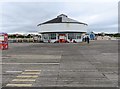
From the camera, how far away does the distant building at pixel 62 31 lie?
80.9m

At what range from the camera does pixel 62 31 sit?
8081 centimetres

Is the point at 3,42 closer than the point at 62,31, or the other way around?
the point at 3,42

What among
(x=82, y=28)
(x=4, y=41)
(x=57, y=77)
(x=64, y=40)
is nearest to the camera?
(x=57, y=77)

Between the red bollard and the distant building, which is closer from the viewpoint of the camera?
the red bollard

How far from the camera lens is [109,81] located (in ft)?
36.4

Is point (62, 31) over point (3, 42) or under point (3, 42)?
over

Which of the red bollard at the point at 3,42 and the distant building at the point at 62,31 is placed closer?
the red bollard at the point at 3,42

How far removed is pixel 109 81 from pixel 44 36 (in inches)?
2889

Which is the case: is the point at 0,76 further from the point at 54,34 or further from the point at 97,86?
the point at 54,34

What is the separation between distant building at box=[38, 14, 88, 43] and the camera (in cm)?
8088

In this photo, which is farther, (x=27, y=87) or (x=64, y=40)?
(x=64, y=40)

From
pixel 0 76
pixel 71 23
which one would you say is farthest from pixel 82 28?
pixel 0 76

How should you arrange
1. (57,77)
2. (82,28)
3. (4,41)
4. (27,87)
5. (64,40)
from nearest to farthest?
(27,87)
(57,77)
(4,41)
(64,40)
(82,28)

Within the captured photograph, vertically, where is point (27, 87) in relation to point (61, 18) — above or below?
below
